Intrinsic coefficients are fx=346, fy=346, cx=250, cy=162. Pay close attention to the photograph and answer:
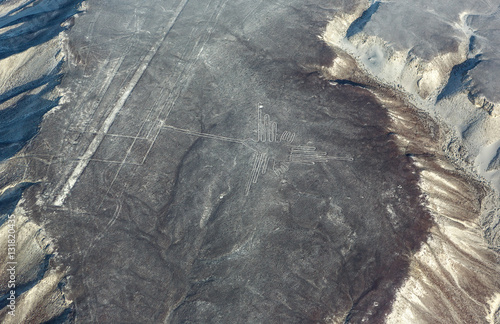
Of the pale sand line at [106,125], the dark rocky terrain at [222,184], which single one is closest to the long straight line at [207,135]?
the dark rocky terrain at [222,184]

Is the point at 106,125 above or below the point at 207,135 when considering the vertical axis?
below

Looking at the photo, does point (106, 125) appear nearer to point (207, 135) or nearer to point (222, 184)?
point (207, 135)

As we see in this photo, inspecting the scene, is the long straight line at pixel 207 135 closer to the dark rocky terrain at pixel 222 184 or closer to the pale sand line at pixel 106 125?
the dark rocky terrain at pixel 222 184

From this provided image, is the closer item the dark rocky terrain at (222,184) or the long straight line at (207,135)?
the dark rocky terrain at (222,184)

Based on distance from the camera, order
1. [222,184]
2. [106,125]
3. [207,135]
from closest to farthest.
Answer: [222,184]
[207,135]
[106,125]

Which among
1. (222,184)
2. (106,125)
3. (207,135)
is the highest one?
(207,135)

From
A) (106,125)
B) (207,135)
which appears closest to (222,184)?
(207,135)

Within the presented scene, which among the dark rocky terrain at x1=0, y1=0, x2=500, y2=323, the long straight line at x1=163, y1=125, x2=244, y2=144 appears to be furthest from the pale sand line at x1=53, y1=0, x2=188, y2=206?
the long straight line at x1=163, y1=125, x2=244, y2=144

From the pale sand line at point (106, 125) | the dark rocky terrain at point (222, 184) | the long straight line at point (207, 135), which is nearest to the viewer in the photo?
the dark rocky terrain at point (222, 184)

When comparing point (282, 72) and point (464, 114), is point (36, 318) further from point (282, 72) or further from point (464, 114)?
point (464, 114)
